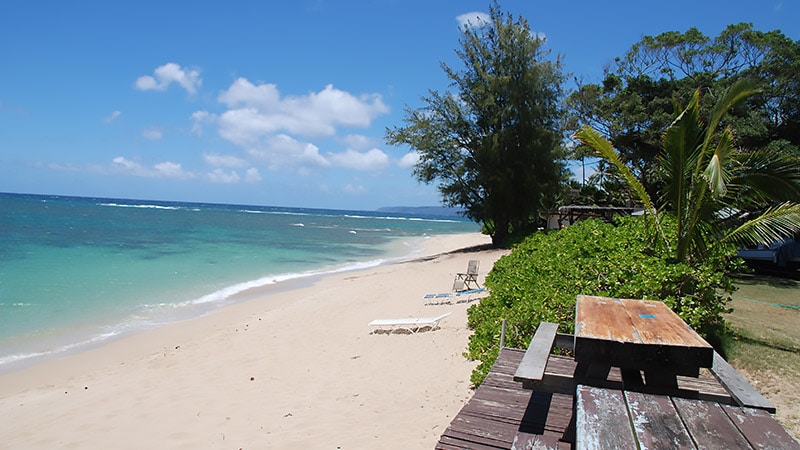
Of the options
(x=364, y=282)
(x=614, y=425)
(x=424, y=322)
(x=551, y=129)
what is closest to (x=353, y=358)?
(x=424, y=322)

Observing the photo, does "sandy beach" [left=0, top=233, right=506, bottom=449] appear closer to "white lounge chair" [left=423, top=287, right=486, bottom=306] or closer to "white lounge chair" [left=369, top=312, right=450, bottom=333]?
"white lounge chair" [left=369, top=312, right=450, bottom=333]

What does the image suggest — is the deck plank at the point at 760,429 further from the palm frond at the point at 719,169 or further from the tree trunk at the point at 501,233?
the tree trunk at the point at 501,233

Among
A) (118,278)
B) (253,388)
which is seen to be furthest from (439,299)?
(118,278)

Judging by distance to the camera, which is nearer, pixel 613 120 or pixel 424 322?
pixel 424 322

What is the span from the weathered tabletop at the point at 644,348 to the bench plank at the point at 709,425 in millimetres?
284

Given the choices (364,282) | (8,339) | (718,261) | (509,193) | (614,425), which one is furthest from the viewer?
(509,193)

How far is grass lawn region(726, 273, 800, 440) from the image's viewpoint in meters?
4.95

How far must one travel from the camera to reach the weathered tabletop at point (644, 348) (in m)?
2.44

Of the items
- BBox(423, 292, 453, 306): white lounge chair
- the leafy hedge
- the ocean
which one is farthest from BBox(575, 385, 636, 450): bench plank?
the ocean

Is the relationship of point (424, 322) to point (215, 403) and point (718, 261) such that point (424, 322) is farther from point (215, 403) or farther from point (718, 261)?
point (718, 261)

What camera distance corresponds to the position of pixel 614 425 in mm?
1993

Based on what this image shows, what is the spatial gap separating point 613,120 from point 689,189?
47.6 feet

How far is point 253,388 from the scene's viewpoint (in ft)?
20.9

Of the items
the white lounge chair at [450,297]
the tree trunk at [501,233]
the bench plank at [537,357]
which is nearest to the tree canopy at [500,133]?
the tree trunk at [501,233]
